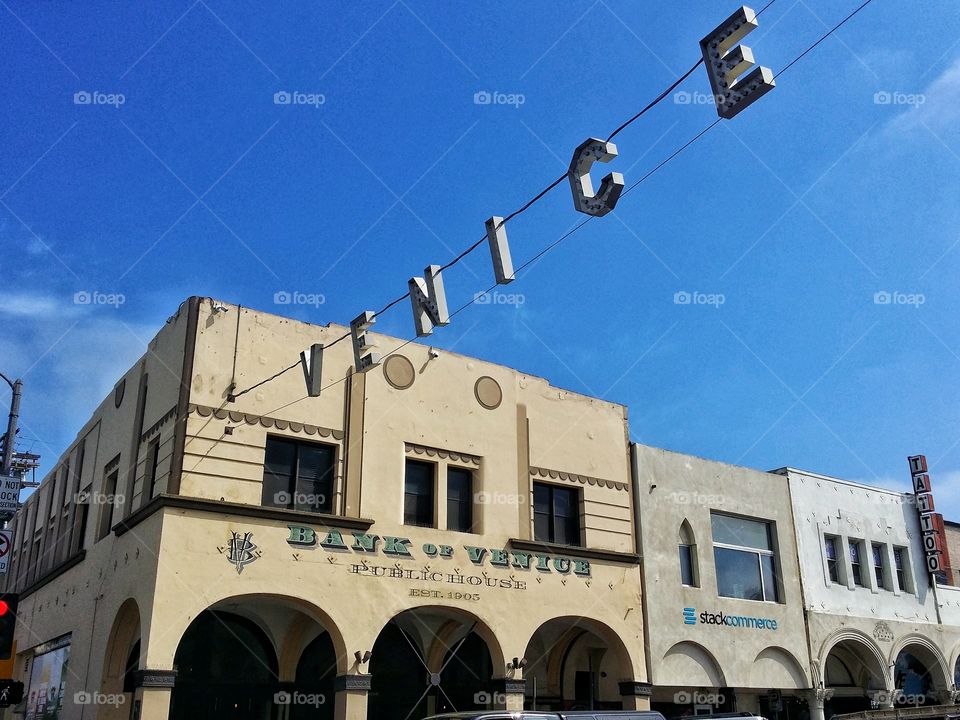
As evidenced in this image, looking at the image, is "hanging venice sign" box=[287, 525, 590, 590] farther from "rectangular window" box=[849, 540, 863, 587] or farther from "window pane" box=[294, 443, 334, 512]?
"rectangular window" box=[849, 540, 863, 587]

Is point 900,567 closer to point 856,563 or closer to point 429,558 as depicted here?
point 856,563

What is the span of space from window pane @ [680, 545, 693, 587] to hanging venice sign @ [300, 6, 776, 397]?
13.2 m

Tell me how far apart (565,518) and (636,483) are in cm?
257

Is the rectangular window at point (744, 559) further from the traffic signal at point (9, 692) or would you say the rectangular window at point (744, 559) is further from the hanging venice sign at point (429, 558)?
the traffic signal at point (9, 692)

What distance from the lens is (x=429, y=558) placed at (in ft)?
65.6

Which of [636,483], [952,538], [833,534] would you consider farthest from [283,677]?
[952,538]

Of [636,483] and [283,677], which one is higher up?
[636,483]

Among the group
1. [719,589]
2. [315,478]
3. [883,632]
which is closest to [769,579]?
[719,589]

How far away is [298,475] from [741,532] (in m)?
13.6

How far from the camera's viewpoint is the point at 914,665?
2969cm

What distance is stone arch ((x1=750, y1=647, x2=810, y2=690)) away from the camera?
24.9m

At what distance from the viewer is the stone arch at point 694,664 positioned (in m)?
23.5

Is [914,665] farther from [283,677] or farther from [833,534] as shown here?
[283,677]

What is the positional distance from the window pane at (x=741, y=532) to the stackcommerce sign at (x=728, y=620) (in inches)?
82.6
